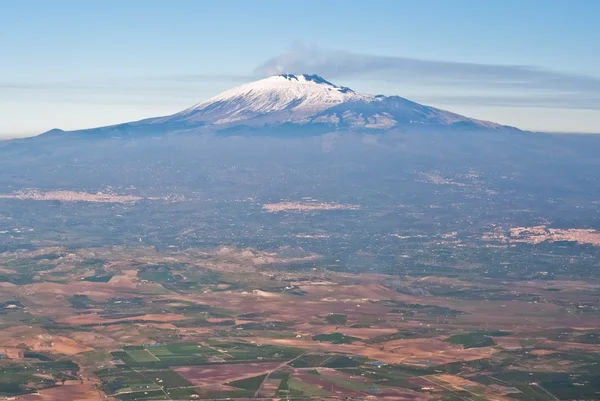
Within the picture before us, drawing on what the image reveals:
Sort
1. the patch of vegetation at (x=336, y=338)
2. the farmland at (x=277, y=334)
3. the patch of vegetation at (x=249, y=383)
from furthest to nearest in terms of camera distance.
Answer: the patch of vegetation at (x=336, y=338) → the farmland at (x=277, y=334) → the patch of vegetation at (x=249, y=383)

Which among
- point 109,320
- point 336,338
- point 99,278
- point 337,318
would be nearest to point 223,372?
point 336,338

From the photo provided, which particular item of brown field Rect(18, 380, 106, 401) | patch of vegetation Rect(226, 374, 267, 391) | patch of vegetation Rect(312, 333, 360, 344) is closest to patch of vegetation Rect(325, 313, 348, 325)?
patch of vegetation Rect(312, 333, 360, 344)

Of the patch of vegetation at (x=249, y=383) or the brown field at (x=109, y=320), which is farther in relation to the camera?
the brown field at (x=109, y=320)

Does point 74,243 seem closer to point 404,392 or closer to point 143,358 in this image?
point 143,358

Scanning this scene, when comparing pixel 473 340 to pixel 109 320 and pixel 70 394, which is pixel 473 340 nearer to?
pixel 109 320

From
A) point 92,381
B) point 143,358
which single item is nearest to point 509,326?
point 143,358

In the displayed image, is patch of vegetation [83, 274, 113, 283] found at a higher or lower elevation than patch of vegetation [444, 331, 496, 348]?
higher

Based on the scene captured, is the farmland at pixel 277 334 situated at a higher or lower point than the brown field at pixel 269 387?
higher

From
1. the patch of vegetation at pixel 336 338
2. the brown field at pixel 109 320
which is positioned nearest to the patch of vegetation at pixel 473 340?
the patch of vegetation at pixel 336 338

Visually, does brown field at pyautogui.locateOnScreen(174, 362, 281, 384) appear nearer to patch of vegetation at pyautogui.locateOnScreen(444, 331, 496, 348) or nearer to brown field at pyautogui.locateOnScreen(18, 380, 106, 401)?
brown field at pyautogui.locateOnScreen(18, 380, 106, 401)

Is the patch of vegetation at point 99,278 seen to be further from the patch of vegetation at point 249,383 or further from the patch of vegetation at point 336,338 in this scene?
the patch of vegetation at point 249,383

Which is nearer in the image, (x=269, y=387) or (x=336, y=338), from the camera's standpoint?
(x=269, y=387)
